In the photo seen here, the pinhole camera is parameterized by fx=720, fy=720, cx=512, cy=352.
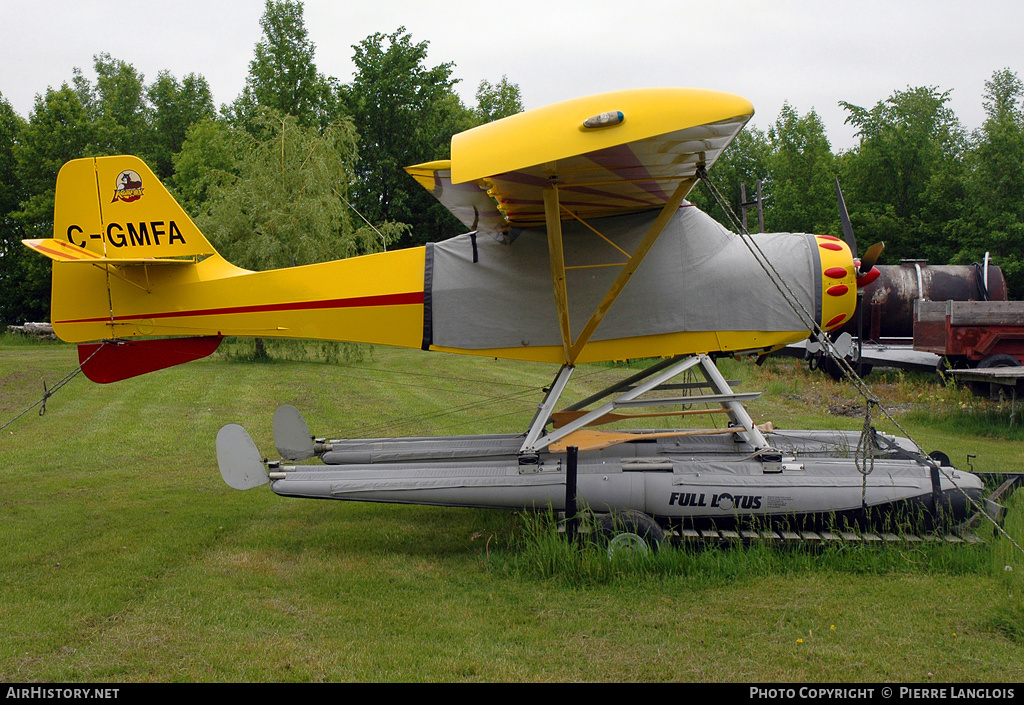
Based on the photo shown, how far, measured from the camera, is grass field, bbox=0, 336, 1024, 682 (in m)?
3.99

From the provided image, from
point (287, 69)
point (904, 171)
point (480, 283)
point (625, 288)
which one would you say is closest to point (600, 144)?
point (625, 288)

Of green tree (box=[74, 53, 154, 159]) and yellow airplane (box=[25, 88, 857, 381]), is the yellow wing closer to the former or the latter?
yellow airplane (box=[25, 88, 857, 381])

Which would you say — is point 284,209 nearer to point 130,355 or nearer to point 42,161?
point 130,355

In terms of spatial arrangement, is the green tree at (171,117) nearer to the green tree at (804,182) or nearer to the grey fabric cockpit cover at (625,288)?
the green tree at (804,182)

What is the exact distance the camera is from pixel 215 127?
1646 inches

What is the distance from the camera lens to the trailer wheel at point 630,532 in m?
5.44

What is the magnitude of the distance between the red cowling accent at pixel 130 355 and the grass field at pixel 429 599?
145cm

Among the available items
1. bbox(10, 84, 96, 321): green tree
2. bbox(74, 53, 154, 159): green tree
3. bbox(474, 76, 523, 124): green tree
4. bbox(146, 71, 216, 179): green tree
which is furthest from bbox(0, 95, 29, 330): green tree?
bbox(474, 76, 523, 124): green tree

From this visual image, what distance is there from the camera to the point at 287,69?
142 ft

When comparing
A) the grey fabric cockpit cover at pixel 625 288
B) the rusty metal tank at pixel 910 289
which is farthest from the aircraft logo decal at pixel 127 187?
the rusty metal tank at pixel 910 289

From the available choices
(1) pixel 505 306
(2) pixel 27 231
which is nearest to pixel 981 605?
(1) pixel 505 306

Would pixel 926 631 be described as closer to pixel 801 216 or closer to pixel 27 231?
pixel 801 216

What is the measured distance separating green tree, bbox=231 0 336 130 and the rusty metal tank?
112ft

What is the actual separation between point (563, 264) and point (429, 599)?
2775mm
